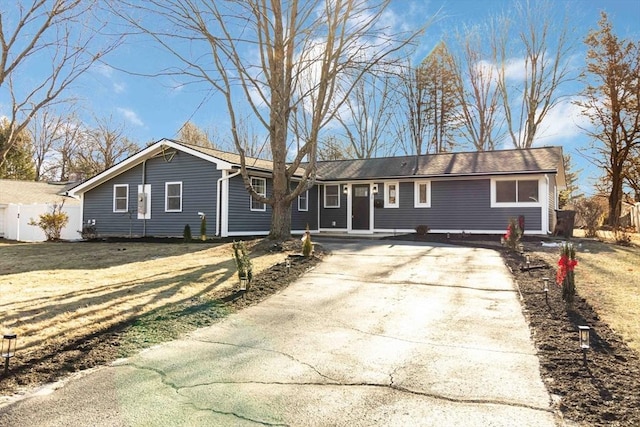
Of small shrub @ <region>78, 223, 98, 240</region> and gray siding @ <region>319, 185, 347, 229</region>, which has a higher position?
gray siding @ <region>319, 185, 347, 229</region>

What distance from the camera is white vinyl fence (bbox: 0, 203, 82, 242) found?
1900 centimetres

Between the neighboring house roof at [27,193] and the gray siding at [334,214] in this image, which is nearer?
the gray siding at [334,214]

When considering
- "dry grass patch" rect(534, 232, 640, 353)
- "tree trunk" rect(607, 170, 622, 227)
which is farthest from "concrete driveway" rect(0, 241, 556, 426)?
"tree trunk" rect(607, 170, 622, 227)

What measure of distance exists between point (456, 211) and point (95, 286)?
1284cm

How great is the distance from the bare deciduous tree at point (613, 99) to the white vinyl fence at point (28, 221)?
78.8 ft

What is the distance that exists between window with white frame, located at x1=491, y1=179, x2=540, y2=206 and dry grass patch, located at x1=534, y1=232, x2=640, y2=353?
313 centimetres

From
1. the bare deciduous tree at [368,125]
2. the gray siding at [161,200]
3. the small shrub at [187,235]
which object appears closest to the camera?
the small shrub at [187,235]

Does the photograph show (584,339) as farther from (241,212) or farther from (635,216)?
(635,216)

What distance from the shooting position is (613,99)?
71.8 feet

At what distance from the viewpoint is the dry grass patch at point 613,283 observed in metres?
4.91

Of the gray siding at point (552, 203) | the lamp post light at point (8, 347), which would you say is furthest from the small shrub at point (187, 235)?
the gray siding at point (552, 203)

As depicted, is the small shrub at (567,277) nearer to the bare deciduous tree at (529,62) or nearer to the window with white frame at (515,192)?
the window with white frame at (515,192)

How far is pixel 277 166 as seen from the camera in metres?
11.8

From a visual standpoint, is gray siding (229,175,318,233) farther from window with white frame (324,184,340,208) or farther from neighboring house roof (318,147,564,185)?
neighboring house roof (318,147,564,185)
